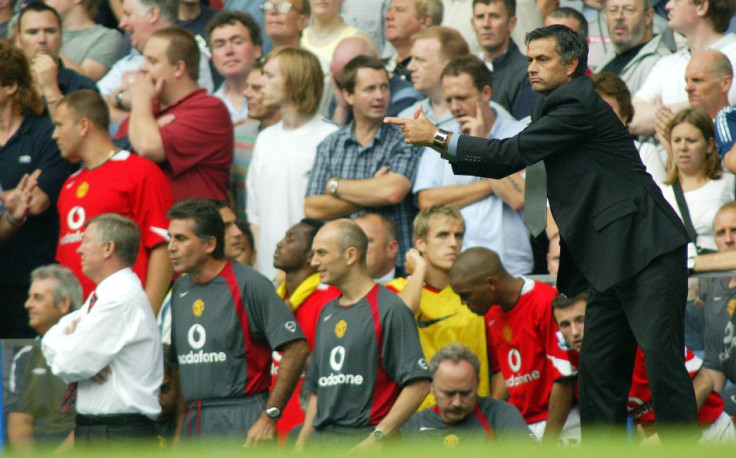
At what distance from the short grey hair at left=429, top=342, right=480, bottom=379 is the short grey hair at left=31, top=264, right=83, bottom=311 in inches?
95.9

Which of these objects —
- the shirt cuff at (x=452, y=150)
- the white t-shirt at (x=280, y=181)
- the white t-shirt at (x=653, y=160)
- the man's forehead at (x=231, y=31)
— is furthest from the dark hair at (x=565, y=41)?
the man's forehead at (x=231, y=31)

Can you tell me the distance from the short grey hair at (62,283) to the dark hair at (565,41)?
3641 mm

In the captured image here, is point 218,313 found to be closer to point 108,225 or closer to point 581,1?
point 108,225

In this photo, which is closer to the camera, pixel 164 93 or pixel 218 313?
pixel 218 313

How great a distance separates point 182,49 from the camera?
9094 mm

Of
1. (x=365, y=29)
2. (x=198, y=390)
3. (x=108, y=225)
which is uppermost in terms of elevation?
(x=365, y=29)

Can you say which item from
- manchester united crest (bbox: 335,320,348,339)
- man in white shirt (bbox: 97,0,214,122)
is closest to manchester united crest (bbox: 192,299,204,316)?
manchester united crest (bbox: 335,320,348,339)

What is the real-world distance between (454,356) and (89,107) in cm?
322

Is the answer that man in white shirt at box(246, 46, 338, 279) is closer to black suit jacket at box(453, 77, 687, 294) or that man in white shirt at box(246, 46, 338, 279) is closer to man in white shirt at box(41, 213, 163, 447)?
man in white shirt at box(41, 213, 163, 447)

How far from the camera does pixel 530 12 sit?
1122 centimetres

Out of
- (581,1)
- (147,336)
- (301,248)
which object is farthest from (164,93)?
(581,1)

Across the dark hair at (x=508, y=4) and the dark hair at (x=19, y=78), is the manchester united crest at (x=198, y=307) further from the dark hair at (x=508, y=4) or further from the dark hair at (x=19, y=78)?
the dark hair at (x=508, y=4)

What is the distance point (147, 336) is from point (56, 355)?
54 centimetres

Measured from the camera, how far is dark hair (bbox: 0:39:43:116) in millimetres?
9031
